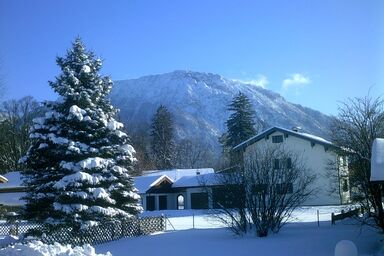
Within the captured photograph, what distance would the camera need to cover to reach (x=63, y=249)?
12.0m

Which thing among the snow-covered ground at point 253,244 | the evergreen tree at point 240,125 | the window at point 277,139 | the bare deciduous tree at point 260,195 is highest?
the evergreen tree at point 240,125

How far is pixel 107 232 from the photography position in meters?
21.9

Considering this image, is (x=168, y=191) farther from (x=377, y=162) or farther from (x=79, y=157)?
(x=377, y=162)

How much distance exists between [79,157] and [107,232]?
151 inches

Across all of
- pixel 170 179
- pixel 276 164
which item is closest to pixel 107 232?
pixel 276 164

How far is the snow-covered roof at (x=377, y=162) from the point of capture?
491 inches

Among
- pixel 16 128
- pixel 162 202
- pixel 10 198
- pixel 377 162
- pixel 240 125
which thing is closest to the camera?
pixel 377 162

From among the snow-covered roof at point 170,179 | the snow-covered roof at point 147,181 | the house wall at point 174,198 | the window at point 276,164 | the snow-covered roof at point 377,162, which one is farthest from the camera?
the house wall at point 174,198

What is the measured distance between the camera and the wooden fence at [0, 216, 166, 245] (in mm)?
19594

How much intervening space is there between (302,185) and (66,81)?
41.1 feet

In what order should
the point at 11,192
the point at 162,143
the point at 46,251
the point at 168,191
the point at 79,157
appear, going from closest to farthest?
the point at 46,251 → the point at 79,157 → the point at 11,192 → the point at 168,191 → the point at 162,143

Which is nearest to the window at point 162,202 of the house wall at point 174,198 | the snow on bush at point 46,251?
the house wall at point 174,198

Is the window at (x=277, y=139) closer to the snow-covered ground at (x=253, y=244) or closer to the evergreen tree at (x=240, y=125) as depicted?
the evergreen tree at (x=240, y=125)

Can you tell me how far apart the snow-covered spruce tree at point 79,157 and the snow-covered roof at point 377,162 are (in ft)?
42.8
